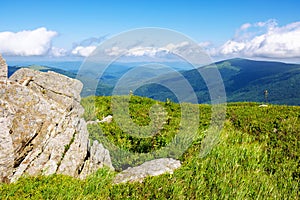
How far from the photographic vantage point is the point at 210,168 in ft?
31.3

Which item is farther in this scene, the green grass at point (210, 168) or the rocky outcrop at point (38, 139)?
the rocky outcrop at point (38, 139)

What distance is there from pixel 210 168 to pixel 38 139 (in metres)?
5.59

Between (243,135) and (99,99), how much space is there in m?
11.1

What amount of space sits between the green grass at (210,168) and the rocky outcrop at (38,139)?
2.19ft

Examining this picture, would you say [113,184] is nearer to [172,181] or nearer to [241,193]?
[172,181]

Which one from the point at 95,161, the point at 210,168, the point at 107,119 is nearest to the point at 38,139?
the point at 95,161

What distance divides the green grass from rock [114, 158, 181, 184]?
0.99ft

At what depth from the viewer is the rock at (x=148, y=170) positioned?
29.2 ft

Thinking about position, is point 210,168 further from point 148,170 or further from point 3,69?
point 3,69

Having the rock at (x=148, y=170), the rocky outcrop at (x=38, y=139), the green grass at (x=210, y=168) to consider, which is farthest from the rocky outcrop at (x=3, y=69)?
the rock at (x=148, y=170)

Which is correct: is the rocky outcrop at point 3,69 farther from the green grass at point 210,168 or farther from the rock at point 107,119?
the rock at point 107,119

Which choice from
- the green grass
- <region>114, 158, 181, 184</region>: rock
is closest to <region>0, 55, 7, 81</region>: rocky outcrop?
the green grass

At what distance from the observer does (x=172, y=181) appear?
28.5 ft

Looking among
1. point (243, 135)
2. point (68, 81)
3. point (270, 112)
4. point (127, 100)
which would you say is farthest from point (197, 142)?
point (127, 100)
